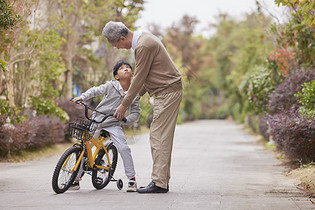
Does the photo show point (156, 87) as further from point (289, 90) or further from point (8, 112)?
point (289, 90)

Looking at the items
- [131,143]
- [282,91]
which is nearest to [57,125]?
[131,143]

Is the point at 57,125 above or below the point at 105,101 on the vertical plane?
below

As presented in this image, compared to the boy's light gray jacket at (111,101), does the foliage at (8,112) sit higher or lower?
lower

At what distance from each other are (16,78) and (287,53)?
24.1 feet

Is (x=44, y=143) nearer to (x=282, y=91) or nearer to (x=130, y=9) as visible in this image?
A: (x=282, y=91)

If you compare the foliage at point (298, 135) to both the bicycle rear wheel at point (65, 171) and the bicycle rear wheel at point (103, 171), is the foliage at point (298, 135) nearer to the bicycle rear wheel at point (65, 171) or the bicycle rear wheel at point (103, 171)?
the bicycle rear wheel at point (103, 171)

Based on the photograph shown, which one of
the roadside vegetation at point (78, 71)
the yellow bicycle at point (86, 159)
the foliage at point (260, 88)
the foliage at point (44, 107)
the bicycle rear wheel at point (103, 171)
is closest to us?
the yellow bicycle at point (86, 159)

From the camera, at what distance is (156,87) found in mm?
7035

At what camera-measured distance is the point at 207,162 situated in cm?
1242

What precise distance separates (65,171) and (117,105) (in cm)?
115

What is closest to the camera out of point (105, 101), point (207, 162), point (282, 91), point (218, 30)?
point (105, 101)

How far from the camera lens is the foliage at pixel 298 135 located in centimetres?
960

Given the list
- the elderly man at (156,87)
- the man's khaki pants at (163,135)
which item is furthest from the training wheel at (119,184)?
the man's khaki pants at (163,135)

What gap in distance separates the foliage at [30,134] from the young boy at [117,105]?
4.82 m
